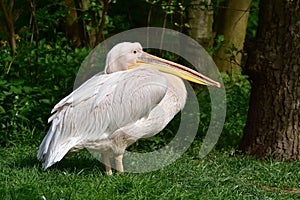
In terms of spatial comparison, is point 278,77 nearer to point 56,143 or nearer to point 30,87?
point 56,143

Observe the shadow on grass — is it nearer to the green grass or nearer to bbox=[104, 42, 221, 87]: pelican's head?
the green grass

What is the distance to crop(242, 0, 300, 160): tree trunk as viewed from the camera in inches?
251

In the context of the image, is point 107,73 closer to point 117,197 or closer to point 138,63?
point 138,63

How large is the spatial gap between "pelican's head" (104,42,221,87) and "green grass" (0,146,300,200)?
75cm

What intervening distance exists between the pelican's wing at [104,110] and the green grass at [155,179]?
0.26m

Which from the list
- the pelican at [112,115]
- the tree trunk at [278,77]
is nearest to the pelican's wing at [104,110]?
the pelican at [112,115]

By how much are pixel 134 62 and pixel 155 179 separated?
117cm

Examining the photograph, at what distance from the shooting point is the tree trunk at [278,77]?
251 inches

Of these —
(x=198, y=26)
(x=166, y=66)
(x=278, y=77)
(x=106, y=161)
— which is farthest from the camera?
(x=198, y=26)

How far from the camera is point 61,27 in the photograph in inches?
428

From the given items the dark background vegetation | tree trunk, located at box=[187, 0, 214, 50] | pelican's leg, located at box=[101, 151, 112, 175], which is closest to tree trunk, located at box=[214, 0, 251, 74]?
tree trunk, located at box=[187, 0, 214, 50]

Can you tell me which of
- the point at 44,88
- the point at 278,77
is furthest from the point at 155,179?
the point at 44,88

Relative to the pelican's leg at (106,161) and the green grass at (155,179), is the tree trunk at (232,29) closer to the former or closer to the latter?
the green grass at (155,179)

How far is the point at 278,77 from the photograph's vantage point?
6449 millimetres
